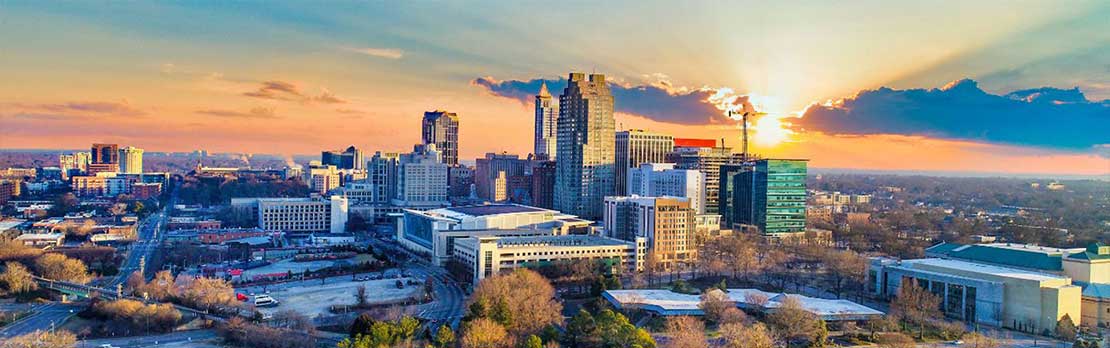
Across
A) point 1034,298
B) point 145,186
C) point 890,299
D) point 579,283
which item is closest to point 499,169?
point 145,186

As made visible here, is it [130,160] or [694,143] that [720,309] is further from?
[130,160]

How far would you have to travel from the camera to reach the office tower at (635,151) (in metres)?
67.2

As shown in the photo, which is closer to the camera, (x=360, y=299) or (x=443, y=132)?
(x=360, y=299)

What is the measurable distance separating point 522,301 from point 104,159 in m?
109

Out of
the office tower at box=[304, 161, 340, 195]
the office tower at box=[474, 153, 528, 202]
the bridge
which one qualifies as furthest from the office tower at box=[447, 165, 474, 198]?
the bridge

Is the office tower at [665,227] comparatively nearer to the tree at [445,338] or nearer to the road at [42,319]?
the tree at [445,338]

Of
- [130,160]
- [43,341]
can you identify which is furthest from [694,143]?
[130,160]

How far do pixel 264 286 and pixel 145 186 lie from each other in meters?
64.4

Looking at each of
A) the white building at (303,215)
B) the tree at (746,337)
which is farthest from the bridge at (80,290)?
the white building at (303,215)

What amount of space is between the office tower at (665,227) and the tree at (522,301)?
46.5 feet

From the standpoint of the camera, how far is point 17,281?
34719mm

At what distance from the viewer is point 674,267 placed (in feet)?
150

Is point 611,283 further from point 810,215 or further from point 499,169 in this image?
point 499,169

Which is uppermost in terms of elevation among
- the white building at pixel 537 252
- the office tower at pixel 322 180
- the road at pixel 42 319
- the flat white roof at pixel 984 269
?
the office tower at pixel 322 180
